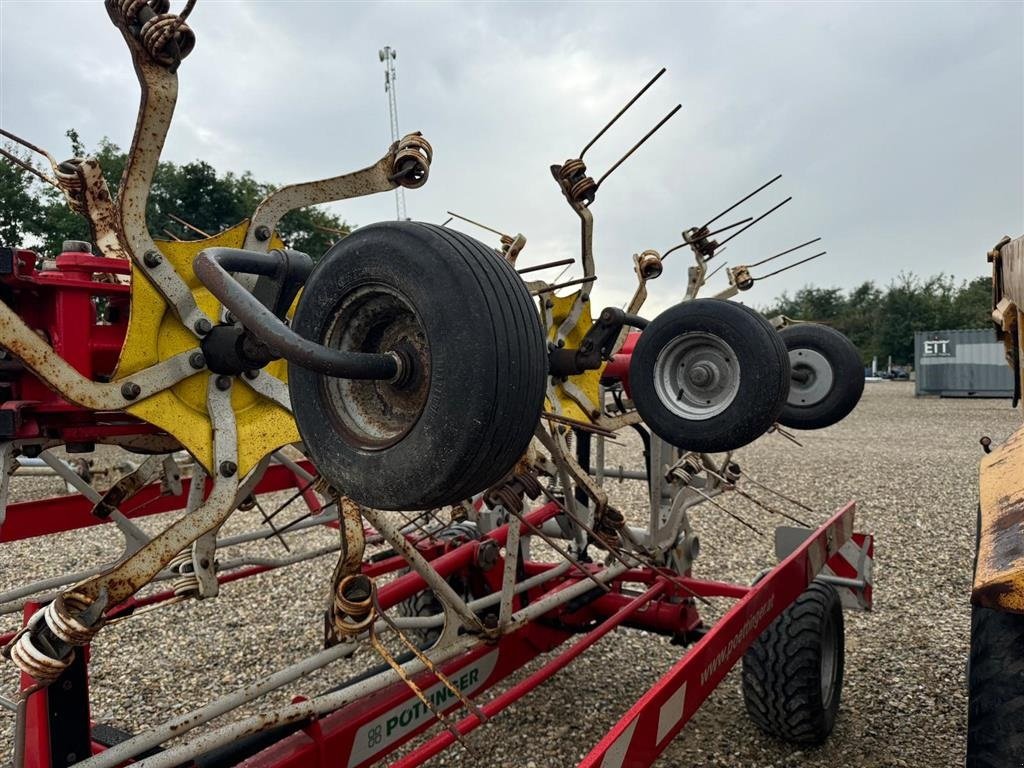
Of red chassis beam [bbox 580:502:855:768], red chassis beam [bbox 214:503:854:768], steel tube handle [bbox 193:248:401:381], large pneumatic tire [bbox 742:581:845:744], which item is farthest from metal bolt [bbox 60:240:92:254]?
large pneumatic tire [bbox 742:581:845:744]

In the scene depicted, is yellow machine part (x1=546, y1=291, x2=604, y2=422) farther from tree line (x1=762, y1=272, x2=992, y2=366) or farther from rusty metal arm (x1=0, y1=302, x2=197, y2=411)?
tree line (x1=762, y1=272, x2=992, y2=366)

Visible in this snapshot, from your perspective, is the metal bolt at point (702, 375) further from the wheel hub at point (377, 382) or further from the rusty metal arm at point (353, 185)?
the wheel hub at point (377, 382)

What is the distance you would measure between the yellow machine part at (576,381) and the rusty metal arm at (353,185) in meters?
1.58

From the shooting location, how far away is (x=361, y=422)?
1.56m

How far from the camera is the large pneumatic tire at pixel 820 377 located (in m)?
4.05

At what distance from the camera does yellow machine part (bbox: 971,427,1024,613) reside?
1.51 m

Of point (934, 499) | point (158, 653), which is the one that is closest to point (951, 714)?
point (158, 653)

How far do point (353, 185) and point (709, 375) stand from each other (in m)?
1.79

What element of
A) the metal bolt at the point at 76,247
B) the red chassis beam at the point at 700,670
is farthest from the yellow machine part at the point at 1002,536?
the metal bolt at the point at 76,247

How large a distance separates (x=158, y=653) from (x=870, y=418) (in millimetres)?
19436

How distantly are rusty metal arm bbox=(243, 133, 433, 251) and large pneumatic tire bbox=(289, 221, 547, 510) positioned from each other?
41 centimetres

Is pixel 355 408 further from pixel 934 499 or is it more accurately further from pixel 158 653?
pixel 934 499

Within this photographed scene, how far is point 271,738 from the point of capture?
2.18 m

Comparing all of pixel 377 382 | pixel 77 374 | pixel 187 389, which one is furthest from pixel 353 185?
pixel 77 374
